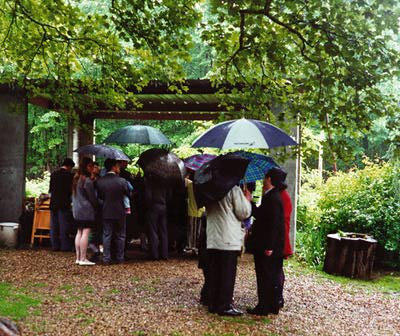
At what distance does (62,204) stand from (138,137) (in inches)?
80.6

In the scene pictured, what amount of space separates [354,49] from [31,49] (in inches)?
238

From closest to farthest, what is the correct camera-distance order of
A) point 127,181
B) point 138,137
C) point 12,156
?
1. point 127,181
2. point 138,137
3. point 12,156

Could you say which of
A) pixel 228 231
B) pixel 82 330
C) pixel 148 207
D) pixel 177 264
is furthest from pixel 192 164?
pixel 82 330

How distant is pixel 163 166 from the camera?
31.5ft

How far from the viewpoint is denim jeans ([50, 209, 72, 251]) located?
34.7 ft

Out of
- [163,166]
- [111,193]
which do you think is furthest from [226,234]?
[163,166]

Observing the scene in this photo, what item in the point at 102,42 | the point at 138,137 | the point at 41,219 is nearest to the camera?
the point at 102,42

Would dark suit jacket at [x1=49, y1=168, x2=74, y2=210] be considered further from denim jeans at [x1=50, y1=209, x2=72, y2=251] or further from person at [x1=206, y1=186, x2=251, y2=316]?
person at [x1=206, y1=186, x2=251, y2=316]

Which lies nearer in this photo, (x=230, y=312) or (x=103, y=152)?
(x=230, y=312)

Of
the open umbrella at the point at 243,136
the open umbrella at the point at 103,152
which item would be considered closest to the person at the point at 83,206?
the open umbrella at the point at 103,152

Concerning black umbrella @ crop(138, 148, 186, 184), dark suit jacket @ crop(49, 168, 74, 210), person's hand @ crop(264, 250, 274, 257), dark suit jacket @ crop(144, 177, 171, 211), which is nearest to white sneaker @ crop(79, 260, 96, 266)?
dark suit jacket @ crop(144, 177, 171, 211)

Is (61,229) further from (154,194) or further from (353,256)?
(353,256)

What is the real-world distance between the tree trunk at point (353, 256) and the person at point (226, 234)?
424 centimetres

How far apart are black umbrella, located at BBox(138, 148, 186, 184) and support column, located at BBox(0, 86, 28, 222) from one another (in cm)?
329
